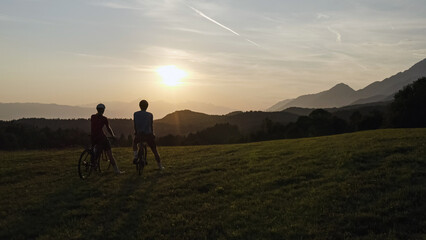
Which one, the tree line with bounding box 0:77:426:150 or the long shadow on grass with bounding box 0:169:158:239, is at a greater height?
the tree line with bounding box 0:77:426:150

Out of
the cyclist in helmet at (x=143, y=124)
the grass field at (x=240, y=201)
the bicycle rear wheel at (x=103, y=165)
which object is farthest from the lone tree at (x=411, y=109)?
the cyclist in helmet at (x=143, y=124)

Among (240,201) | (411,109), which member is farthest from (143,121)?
(411,109)

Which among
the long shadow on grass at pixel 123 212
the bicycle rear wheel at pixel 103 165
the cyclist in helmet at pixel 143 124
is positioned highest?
the cyclist in helmet at pixel 143 124

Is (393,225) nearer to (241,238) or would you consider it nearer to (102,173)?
(241,238)

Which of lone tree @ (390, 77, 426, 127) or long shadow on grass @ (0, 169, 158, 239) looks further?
lone tree @ (390, 77, 426, 127)

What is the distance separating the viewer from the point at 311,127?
283 feet

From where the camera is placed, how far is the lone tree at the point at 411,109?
64500 millimetres

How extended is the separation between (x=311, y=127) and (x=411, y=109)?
992 inches

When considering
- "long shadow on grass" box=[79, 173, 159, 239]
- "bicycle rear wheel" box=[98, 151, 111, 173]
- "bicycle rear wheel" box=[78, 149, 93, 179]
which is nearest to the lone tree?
"bicycle rear wheel" box=[98, 151, 111, 173]

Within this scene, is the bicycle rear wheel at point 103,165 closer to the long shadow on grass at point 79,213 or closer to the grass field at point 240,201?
the grass field at point 240,201

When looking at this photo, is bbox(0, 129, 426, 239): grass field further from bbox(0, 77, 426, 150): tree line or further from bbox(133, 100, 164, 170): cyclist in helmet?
bbox(0, 77, 426, 150): tree line

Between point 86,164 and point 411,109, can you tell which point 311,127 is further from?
point 86,164

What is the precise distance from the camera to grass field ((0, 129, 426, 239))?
28.3 feet

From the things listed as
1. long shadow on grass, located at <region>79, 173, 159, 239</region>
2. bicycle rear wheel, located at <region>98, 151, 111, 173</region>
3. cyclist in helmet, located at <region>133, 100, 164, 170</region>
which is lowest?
long shadow on grass, located at <region>79, 173, 159, 239</region>
